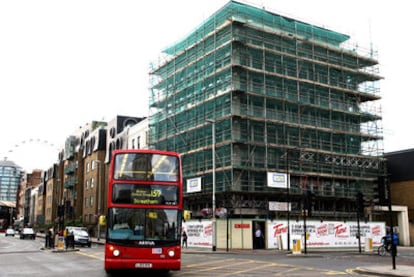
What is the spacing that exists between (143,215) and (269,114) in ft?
102

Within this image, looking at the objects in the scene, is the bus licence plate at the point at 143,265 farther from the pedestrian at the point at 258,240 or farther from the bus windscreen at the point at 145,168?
the pedestrian at the point at 258,240

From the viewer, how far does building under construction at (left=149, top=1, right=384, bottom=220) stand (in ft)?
139

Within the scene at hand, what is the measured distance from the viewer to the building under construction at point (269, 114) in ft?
139

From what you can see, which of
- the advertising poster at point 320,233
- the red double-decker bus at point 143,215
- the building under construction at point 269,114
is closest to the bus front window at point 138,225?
the red double-decker bus at point 143,215

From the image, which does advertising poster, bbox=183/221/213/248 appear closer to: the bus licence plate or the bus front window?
the bus front window

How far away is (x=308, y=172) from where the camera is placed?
44844 mm

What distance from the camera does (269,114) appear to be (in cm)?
4488

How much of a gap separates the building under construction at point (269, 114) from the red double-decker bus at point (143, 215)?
80.1 ft

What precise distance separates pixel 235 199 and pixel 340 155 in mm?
12969

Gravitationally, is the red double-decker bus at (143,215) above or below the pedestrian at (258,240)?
above

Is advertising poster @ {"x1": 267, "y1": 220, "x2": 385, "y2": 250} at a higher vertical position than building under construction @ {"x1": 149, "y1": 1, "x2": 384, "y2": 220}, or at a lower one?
lower

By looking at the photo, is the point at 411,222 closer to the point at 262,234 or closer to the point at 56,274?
the point at 262,234

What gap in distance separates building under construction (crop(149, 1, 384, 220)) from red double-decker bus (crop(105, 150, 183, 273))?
24419mm

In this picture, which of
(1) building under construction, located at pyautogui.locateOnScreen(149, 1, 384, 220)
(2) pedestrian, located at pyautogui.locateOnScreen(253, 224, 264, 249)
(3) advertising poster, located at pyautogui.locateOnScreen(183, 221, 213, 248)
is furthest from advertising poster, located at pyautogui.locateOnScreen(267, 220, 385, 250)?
(3) advertising poster, located at pyautogui.locateOnScreen(183, 221, 213, 248)
